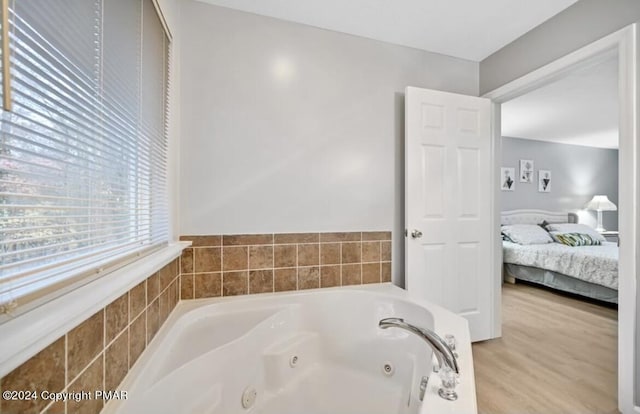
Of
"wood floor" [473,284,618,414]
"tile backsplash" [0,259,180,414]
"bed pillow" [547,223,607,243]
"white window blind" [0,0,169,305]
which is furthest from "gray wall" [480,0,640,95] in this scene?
"bed pillow" [547,223,607,243]

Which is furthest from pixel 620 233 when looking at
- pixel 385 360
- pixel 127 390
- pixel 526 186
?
pixel 526 186

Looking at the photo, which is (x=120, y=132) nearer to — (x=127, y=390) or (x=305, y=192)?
(x=127, y=390)

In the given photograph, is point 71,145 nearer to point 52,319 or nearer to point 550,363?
point 52,319

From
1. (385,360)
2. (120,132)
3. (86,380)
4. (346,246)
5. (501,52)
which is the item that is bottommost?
(385,360)

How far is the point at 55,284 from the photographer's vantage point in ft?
2.09

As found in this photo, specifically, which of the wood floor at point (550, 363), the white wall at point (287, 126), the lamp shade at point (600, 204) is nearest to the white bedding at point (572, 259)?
the wood floor at point (550, 363)

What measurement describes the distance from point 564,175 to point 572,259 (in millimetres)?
2730

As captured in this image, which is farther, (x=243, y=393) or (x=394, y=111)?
(x=394, y=111)

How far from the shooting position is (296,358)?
1.56 m

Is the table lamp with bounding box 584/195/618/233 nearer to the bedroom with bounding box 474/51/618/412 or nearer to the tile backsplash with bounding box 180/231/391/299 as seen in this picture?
the bedroom with bounding box 474/51/618/412

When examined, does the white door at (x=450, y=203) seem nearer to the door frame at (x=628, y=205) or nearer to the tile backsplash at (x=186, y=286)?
the tile backsplash at (x=186, y=286)

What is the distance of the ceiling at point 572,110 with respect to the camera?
111 inches

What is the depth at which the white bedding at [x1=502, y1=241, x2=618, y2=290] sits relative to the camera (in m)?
3.08

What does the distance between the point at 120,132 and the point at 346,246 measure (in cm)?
152
